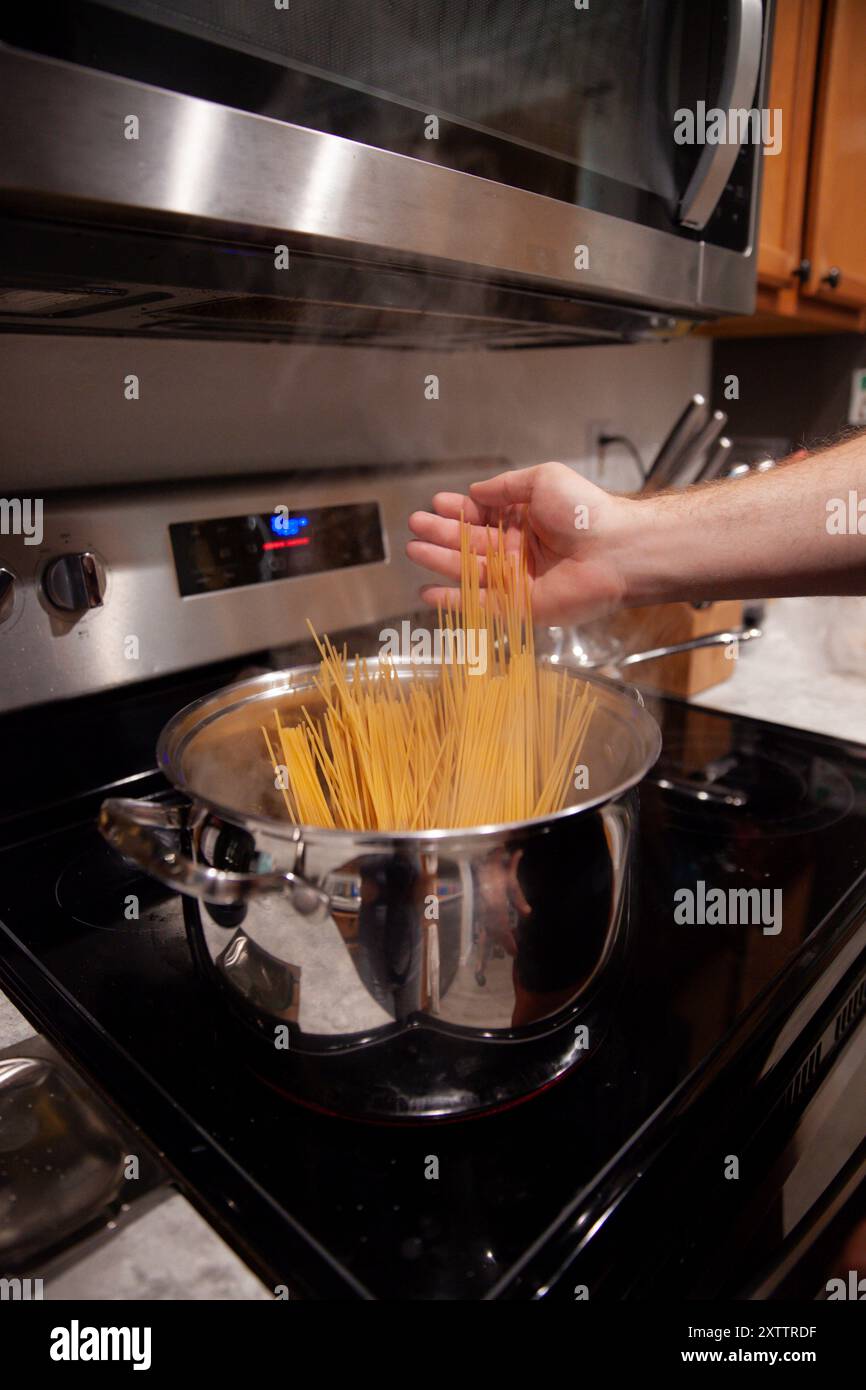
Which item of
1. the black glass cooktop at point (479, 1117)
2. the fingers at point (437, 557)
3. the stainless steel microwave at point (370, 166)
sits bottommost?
the black glass cooktop at point (479, 1117)

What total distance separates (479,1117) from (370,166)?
558mm

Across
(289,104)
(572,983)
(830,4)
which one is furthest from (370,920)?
(830,4)

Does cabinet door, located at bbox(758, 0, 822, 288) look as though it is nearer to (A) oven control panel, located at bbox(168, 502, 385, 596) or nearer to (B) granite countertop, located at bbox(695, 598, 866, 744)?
(B) granite countertop, located at bbox(695, 598, 866, 744)

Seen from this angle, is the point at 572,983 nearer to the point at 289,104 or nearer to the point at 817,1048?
the point at 817,1048

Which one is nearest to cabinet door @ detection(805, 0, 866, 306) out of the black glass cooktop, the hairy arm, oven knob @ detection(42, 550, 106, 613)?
the hairy arm

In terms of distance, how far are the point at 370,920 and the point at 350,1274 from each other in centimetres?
16

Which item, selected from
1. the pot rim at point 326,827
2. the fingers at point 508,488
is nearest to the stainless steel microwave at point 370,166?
the fingers at point 508,488

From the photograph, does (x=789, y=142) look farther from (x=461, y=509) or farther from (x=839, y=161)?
(x=461, y=509)

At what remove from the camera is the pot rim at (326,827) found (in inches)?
16.6

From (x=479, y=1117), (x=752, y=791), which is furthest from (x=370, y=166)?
(x=752, y=791)

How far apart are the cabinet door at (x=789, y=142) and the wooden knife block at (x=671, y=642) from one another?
475 mm

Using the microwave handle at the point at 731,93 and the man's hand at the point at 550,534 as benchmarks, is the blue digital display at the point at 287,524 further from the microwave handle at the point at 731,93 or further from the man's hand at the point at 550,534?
the microwave handle at the point at 731,93

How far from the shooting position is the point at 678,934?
669 mm

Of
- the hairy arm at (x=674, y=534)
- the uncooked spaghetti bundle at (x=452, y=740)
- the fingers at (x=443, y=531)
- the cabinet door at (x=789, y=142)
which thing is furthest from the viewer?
the cabinet door at (x=789, y=142)
